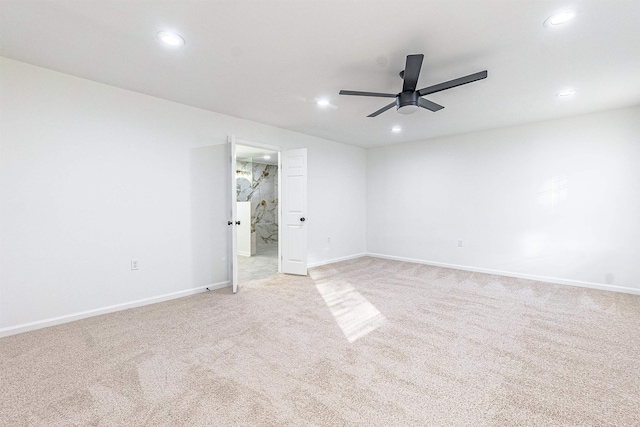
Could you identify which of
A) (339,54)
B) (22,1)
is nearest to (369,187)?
(339,54)

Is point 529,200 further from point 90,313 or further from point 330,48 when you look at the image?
point 90,313

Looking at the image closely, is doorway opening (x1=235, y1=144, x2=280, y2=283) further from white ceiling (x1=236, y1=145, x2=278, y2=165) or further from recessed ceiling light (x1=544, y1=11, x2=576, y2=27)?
recessed ceiling light (x1=544, y1=11, x2=576, y2=27)

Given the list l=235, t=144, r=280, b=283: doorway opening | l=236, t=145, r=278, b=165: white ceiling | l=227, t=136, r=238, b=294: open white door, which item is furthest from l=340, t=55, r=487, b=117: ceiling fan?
l=235, t=144, r=280, b=283: doorway opening

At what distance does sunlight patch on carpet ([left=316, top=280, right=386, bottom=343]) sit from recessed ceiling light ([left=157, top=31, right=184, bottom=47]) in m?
2.87

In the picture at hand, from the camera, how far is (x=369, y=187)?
669cm

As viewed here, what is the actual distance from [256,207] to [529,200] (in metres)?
6.27

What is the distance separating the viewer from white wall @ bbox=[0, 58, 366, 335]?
268 cm

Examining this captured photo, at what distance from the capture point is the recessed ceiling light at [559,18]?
1.97 m

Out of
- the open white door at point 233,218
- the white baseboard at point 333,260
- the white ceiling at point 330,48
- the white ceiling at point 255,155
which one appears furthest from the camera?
the white ceiling at point 255,155

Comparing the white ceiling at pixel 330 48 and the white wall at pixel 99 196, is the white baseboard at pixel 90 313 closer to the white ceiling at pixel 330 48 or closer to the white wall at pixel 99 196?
the white wall at pixel 99 196

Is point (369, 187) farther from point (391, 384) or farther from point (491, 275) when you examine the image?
point (391, 384)

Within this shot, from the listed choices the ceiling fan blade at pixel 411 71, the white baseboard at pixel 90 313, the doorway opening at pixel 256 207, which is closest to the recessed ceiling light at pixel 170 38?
the ceiling fan blade at pixel 411 71

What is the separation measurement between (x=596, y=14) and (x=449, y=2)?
1.06 meters

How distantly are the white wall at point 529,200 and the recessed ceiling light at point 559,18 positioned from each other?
299cm
